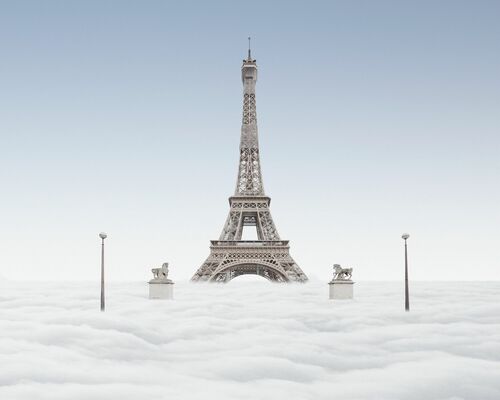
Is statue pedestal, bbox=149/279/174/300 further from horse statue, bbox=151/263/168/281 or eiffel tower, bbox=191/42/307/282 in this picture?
eiffel tower, bbox=191/42/307/282

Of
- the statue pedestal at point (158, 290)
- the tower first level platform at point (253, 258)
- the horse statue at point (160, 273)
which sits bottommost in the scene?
the statue pedestal at point (158, 290)

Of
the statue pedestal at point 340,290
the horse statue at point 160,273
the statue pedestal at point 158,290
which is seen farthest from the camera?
the horse statue at point 160,273

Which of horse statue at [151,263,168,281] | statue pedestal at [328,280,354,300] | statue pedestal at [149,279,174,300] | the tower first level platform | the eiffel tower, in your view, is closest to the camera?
statue pedestal at [328,280,354,300]

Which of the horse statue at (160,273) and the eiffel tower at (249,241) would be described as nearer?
the horse statue at (160,273)

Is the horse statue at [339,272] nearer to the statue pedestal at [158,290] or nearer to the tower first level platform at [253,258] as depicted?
the statue pedestal at [158,290]

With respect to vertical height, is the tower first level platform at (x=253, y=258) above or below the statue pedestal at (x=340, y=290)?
above

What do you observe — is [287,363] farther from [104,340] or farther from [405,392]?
[104,340]

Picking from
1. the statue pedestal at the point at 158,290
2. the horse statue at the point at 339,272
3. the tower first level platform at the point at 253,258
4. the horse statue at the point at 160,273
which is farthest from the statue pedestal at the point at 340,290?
the tower first level platform at the point at 253,258

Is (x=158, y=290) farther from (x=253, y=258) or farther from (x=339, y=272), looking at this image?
(x=253, y=258)

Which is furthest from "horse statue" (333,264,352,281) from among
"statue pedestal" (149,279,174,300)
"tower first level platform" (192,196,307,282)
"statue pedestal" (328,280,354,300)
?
"tower first level platform" (192,196,307,282)

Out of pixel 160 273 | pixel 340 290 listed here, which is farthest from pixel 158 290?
pixel 340 290
